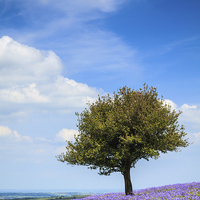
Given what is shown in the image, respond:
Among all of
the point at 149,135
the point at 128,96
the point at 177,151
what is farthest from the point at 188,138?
the point at 128,96

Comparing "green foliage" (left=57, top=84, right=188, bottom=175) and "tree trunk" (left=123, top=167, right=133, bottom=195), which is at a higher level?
"green foliage" (left=57, top=84, right=188, bottom=175)

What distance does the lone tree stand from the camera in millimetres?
25797

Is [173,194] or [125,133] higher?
[125,133]

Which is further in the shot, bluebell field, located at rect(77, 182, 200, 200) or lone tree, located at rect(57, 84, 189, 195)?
lone tree, located at rect(57, 84, 189, 195)

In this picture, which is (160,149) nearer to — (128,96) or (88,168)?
(128,96)

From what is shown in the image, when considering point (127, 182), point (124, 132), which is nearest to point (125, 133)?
point (124, 132)

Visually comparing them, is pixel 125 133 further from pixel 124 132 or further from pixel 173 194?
pixel 173 194

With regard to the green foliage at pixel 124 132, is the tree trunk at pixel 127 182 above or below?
below

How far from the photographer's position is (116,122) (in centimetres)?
2634

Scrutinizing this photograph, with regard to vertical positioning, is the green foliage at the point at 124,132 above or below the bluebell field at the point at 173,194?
above

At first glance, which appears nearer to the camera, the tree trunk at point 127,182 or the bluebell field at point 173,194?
the bluebell field at point 173,194

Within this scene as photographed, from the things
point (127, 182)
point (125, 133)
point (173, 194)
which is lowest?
point (173, 194)

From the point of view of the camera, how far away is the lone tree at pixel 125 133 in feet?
84.6

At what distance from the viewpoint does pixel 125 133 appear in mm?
26422
